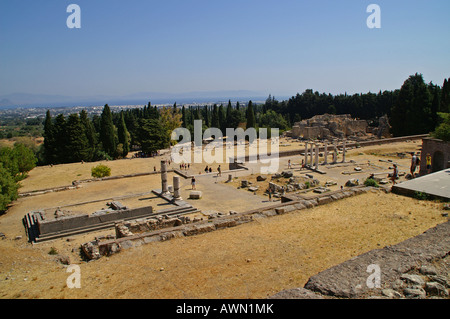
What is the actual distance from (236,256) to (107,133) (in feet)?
138

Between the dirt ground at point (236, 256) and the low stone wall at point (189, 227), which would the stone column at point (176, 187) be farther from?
the low stone wall at point (189, 227)

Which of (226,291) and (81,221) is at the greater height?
(226,291)

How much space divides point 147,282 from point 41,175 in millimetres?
30179

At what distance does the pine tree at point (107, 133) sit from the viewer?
46.0m

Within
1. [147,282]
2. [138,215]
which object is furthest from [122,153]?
[147,282]

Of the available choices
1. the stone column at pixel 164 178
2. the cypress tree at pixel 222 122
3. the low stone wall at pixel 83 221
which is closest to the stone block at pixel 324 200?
the low stone wall at pixel 83 221

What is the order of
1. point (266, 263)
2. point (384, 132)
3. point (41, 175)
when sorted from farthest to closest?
point (384, 132)
point (41, 175)
point (266, 263)

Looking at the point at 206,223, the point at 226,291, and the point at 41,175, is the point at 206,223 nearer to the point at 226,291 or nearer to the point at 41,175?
the point at 226,291

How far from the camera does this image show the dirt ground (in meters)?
6.94

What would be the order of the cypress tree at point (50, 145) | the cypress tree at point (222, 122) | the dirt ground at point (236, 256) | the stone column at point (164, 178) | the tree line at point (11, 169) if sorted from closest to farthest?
the dirt ground at point (236, 256) < the tree line at point (11, 169) < the stone column at point (164, 178) < the cypress tree at point (50, 145) < the cypress tree at point (222, 122)

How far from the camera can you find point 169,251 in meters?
9.24

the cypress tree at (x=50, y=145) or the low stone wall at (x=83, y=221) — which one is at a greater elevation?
the cypress tree at (x=50, y=145)

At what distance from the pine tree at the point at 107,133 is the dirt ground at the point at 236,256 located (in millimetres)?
32601
